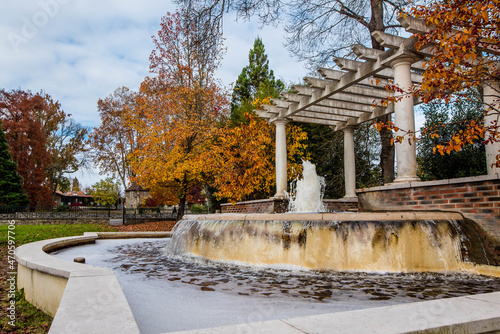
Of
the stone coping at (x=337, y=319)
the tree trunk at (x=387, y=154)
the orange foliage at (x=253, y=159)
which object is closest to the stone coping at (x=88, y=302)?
the stone coping at (x=337, y=319)

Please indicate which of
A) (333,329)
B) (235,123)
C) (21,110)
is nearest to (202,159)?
(235,123)

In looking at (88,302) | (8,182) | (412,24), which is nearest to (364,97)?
(412,24)

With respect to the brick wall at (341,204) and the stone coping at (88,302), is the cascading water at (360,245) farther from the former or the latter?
the brick wall at (341,204)

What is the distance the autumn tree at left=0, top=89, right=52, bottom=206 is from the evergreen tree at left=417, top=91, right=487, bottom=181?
26.2 m

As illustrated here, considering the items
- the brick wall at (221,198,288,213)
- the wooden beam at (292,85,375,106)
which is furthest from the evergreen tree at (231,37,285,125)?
the wooden beam at (292,85,375,106)

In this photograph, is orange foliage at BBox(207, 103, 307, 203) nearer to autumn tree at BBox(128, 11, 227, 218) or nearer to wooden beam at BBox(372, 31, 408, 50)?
autumn tree at BBox(128, 11, 227, 218)

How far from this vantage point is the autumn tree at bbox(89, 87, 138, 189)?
90.6 feet

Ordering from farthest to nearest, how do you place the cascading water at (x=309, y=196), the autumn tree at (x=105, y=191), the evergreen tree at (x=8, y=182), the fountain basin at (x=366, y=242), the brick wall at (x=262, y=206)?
the autumn tree at (x=105, y=191) < the evergreen tree at (x=8, y=182) < the brick wall at (x=262, y=206) < the cascading water at (x=309, y=196) < the fountain basin at (x=366, y=242)

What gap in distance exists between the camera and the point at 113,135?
91.2 feet

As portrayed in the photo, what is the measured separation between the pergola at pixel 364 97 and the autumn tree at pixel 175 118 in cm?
612

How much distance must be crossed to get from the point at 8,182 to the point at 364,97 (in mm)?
23044

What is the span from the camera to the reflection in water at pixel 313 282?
3.15 metres

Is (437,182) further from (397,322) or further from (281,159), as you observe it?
(281,159)

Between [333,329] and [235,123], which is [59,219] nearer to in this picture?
[235,123]
